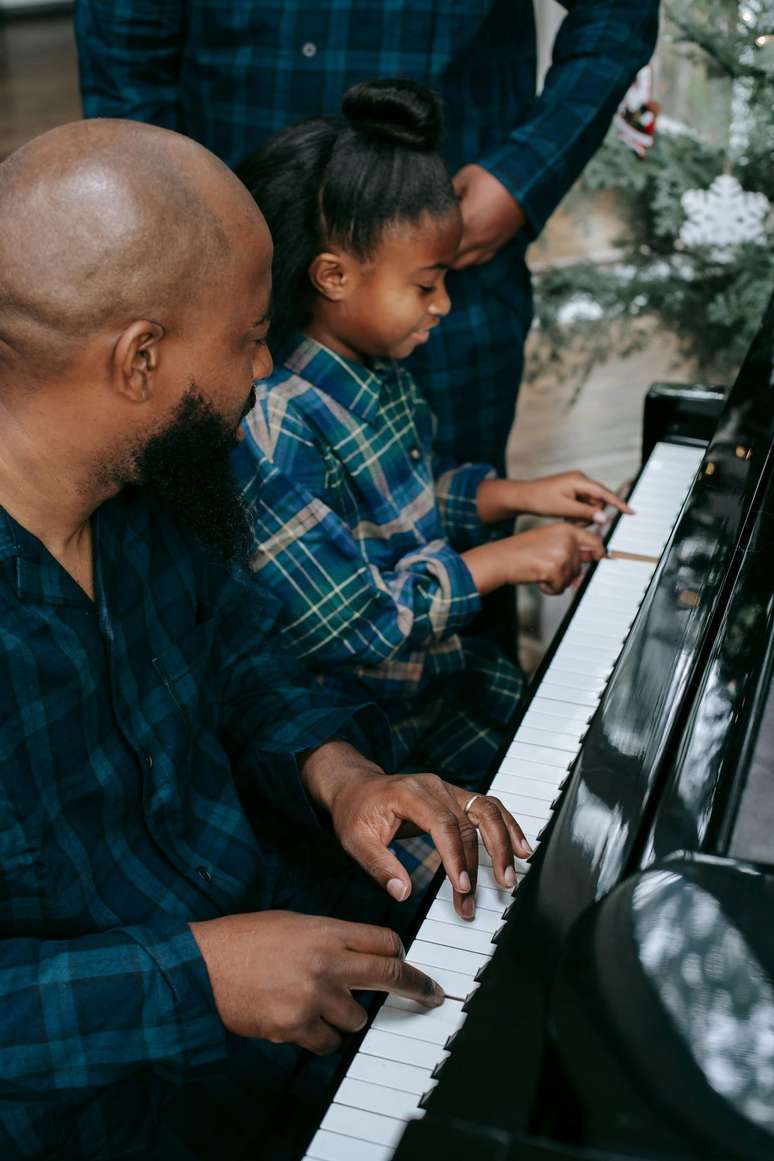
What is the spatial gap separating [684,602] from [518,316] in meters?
1.09

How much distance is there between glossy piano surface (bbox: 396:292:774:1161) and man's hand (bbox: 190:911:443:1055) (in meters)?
0.19

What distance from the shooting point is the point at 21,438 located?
3.60 ft

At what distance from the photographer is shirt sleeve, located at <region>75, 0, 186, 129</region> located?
6.69ft

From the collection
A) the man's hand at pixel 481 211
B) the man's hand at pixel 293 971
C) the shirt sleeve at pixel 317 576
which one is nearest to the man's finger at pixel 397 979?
the man's hand at pixel 293 971

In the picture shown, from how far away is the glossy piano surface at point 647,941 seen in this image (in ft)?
2.21

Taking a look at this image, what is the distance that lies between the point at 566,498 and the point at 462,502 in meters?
0.17

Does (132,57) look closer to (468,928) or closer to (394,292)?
(394,292)

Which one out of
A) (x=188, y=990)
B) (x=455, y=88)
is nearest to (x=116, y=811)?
(x=188, y=990)

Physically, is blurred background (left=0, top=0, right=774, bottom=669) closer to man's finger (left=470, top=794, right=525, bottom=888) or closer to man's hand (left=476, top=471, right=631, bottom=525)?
man's hand (left=476, top=471, right=631, bottom=525)

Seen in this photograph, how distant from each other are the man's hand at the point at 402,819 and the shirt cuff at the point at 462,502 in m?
0.75

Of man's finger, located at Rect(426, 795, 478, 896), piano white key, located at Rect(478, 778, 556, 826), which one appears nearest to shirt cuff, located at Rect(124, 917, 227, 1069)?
man's finger, located at Rect(426, 795, 478, 896)

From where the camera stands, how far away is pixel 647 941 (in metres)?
0.75

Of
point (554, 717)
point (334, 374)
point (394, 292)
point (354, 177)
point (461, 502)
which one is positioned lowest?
point (461, 502)

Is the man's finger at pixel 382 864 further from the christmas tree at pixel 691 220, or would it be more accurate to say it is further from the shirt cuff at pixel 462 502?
the christmas tree at pixel 691 220
